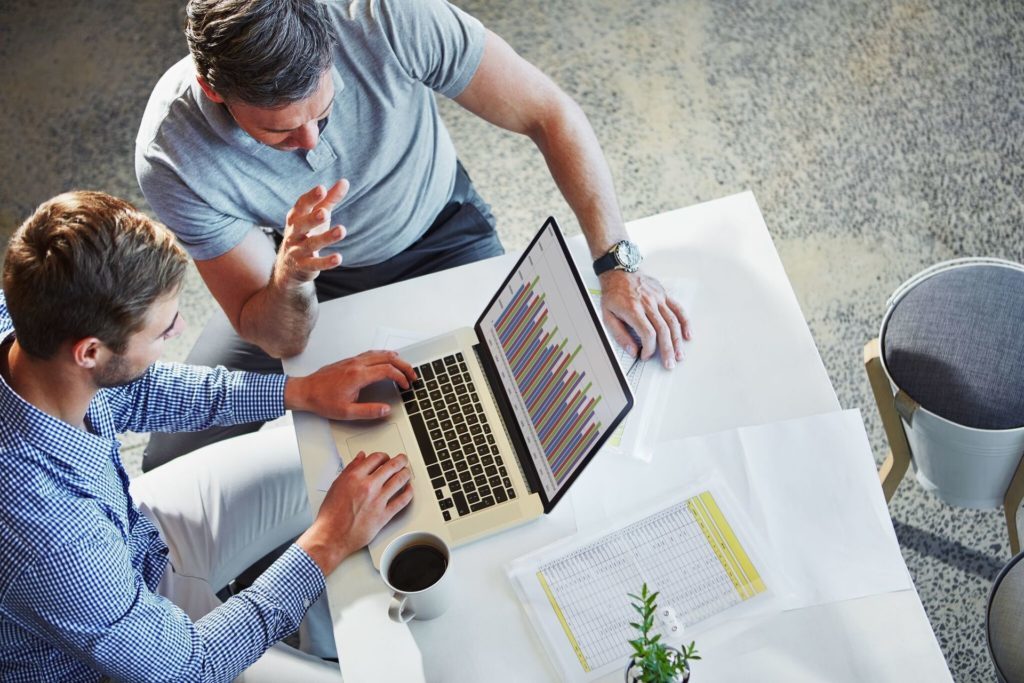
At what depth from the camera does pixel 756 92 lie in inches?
99.5

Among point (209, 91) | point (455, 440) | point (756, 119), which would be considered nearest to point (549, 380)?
point (455, 440)

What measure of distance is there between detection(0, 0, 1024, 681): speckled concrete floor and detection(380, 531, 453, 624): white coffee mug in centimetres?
121

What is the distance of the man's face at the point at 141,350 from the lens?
1.21m

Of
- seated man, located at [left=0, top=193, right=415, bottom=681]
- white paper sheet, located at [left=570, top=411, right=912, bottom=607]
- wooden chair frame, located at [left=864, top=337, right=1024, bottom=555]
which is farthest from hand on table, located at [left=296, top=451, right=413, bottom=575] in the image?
wooden chair frame, located at [left=864, top=337, right=1024, bottom=555]

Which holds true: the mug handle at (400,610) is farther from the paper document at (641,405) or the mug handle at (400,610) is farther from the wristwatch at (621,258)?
the wristwatch at (621,258)

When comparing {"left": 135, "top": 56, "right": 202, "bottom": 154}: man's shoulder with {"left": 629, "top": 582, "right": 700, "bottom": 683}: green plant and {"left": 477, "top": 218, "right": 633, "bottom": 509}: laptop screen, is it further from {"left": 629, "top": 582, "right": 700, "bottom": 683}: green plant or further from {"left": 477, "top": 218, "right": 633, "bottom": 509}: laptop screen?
{"left": 629, "top": 582, "right": 700, "bottom": 683}: green plant

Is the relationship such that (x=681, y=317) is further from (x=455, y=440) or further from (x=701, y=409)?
(x=455, y=440)

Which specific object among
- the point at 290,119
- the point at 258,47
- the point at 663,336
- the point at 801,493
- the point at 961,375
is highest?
the point at 258,47

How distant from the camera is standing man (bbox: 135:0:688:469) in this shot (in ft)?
4.36

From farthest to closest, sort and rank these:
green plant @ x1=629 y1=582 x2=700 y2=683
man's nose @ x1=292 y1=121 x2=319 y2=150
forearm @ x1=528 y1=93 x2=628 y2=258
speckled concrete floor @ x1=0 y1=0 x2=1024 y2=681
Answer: speckled concrete floor @ x1=0 y1=0 x2=1024 y2=681, forearm @ x1=528 y1=93 x2=628 y2=258, man's nose @ x1=292 y1=121 x2=319 y2=150, green plant @ x1=629 y1=582 x2=700 y2=683

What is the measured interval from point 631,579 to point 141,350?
2.25 ft

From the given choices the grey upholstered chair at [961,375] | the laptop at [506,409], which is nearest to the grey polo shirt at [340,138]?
the laptop at [506,409]

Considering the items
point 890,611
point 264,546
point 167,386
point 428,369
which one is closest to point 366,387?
point 428,369

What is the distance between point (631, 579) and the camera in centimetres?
119
